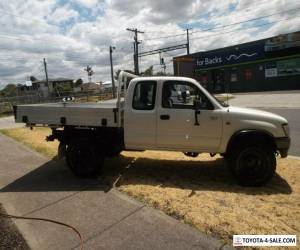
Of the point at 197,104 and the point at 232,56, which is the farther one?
the point at 232,56

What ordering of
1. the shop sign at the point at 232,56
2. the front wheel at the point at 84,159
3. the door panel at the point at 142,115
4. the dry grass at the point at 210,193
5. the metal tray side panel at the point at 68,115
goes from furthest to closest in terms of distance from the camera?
1. the shop sign at the point at 232,56
2. the front wheel at the point at 84,159
3. the metal tray side panel at the point at 68,115
4. the door panel at the point at 142,115
5. the dry grass at the point at 210,193

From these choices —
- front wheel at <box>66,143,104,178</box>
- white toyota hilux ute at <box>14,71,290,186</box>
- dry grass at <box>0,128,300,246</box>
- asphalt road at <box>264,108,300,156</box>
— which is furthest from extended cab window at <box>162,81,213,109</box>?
asphalt road at <box>264,108,300,156</box>

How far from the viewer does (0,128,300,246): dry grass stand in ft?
14.3

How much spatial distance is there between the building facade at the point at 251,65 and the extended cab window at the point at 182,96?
95.1 ft

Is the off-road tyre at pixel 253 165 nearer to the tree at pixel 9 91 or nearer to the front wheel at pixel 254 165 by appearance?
the front wheel at pixel 254 165

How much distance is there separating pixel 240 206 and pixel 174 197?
111 cm

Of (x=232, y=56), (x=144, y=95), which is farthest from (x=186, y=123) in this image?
(x=232, y=56)

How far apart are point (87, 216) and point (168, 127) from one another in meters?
2.36

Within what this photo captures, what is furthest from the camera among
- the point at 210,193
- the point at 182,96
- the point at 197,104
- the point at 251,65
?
the point at 251,65

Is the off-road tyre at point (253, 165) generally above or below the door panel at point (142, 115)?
below

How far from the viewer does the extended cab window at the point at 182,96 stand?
6.12 meters

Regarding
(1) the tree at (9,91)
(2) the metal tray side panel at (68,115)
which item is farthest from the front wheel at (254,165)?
(1) the tree at (9,91)

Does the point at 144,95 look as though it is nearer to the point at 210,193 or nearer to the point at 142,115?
the point at 142,115

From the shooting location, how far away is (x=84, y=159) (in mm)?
6855
